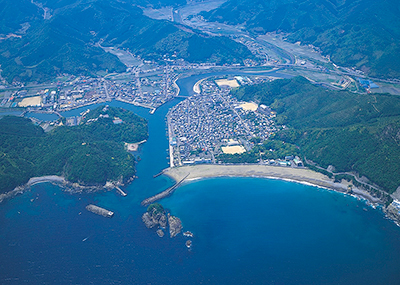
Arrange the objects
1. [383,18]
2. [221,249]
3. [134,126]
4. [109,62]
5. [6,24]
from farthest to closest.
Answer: [6,24]
[383,18]
[109,62]
[134,126]
[221,249]

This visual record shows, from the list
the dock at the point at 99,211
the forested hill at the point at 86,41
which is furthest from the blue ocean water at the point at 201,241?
the forested hill at the point at 86,41

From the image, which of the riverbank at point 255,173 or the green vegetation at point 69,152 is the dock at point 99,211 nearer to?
the green vegetation at point 69,152

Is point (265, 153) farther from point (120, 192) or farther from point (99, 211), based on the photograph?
point (99, 211)

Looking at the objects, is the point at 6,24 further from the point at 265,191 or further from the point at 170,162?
the point at 265,191

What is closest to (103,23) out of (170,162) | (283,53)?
(283,53)

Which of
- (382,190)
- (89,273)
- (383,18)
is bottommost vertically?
(89,273)

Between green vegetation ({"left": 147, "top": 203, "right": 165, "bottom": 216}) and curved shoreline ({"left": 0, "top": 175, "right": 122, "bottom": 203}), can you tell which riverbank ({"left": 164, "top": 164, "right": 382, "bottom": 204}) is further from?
curved shoreline ({"left": 0, "top": 175, "right": 122, "bottom": 203})
